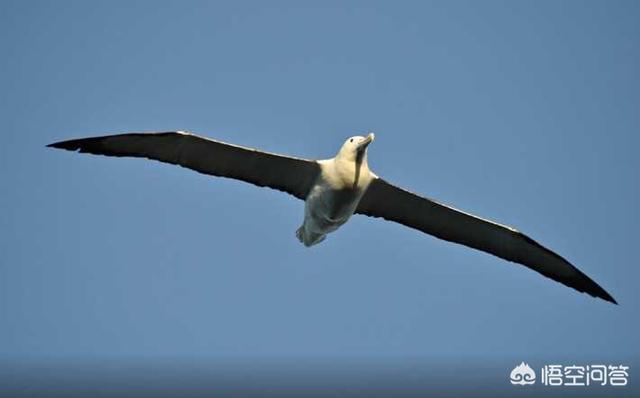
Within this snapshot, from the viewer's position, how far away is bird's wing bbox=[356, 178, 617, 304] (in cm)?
1836

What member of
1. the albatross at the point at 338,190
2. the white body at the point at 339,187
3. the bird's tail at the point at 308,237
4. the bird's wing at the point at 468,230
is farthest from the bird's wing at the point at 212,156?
the bird's wing at the point at 468,230

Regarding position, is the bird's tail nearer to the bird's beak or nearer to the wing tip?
the bird's beak

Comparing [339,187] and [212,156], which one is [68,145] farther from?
[339,187]

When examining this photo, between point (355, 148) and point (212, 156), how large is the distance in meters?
2.68

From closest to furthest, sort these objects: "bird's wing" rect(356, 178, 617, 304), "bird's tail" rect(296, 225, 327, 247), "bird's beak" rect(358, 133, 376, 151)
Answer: "bird's beak" rect(358, 133, 376, 151) → "bird's tail" rect(296, 225, 327, 247) → "bird's wing" rect(356, 178, 617, 304)

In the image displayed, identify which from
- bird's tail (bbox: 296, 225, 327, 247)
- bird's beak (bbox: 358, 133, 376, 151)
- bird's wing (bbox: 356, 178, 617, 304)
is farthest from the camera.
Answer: bird's wing (bbox: 356, 178, 617, 304)

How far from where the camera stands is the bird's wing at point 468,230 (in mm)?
18359

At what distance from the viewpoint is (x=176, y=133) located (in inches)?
647

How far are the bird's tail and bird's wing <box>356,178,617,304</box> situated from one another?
1.09 m

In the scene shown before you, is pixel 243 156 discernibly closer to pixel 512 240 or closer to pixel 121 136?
pixel 121 136

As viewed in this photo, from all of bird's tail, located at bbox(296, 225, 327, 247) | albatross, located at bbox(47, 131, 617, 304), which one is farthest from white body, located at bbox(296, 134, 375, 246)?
bird's tail, located at bbox(296, 225, 327, 247)

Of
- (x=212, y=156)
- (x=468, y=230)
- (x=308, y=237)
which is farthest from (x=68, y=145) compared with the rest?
(x=468, y=230)

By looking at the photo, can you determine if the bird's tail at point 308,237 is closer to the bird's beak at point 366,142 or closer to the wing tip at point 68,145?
the bird's beak at point 366,142

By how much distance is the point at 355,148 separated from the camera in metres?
16.7
